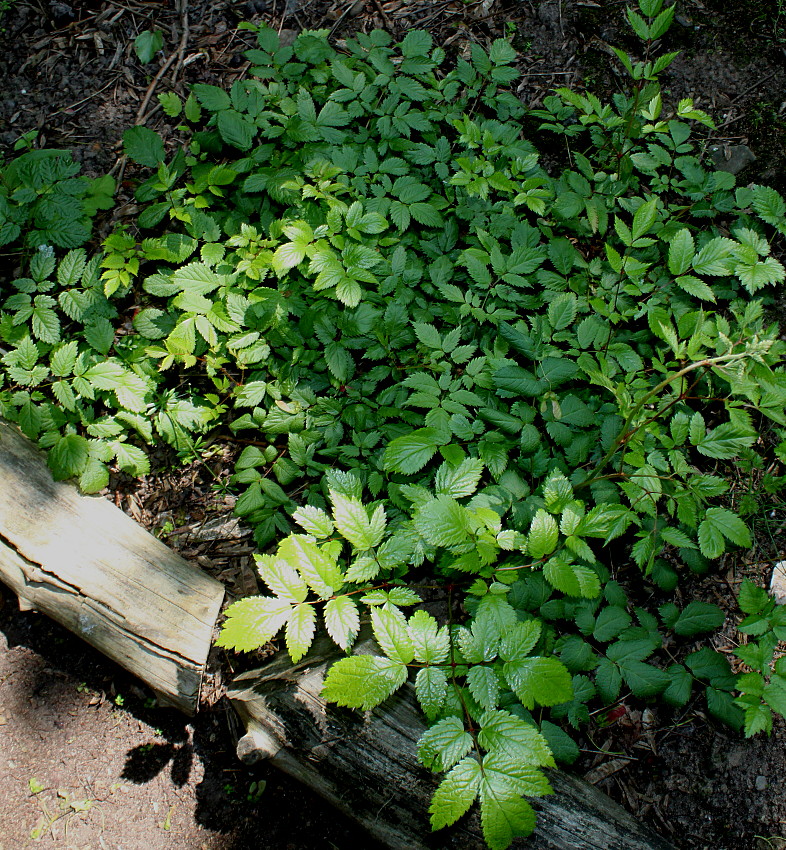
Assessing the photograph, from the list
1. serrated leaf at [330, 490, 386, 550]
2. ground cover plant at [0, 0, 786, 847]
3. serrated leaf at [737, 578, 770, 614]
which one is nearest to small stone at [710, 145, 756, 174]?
ground cover plant at [0, 0, 786, 847]

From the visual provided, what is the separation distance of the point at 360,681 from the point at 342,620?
0.22 m

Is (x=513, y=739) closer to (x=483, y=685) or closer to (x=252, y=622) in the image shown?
(x=483, y=685)

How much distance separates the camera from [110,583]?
211cm

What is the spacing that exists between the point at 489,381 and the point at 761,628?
4.10 feet

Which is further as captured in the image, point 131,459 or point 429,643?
point 131,459

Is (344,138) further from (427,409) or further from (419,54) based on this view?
(427,409)

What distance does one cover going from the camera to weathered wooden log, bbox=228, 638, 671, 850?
5.38 feet

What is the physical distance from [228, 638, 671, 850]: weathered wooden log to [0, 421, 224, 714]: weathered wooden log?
1.16 feet

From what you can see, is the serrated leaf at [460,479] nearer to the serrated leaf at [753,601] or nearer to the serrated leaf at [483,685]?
the serrated leaf at [483,685]

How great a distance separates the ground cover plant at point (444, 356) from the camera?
1846 mm

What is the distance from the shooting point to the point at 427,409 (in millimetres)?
2348

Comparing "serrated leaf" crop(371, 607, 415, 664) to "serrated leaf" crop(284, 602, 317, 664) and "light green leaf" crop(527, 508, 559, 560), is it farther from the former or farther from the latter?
"light green leaf" crop(527, 508, 559, 560)

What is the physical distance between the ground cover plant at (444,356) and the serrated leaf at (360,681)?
2.5 inches

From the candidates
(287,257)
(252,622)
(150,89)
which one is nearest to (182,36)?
(150,89)
